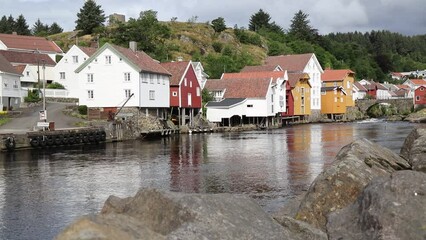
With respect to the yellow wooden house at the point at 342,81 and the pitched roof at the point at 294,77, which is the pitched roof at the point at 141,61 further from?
the yellow wooden house at the point at 342,81

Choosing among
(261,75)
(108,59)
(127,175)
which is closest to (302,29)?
(261,75)

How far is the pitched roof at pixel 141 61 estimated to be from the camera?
6120 cm

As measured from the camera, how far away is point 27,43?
95688mm

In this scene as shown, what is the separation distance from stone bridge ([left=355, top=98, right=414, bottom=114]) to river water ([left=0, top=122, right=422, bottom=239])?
78.6 m

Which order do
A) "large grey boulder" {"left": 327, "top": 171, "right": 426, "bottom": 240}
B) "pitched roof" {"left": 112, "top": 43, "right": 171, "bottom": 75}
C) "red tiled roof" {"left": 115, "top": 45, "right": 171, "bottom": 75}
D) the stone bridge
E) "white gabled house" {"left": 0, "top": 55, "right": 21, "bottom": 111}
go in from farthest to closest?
the stone bridge < "white gabled house" {"left": 0, "top": 55, "right": 21, "bottom": 111} < "red tiled roof" {"left": 115, "top": 45, "right": 171, "bottom": 75} < "pitched roof" {"left": 112, "top": 43, "right": 171, "bottom": 75} < "large grey boulder" {"left": 327, "top": 171, "right": 426, "bottom": 240}

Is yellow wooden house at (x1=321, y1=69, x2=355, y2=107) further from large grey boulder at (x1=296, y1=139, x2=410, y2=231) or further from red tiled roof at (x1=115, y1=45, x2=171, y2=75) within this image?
large grey boulder at (x1=296, y1=139, x2=410, y2=231)

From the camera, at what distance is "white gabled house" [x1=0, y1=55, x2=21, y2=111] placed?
202 ft

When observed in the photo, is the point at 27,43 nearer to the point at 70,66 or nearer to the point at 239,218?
the point at 70,66

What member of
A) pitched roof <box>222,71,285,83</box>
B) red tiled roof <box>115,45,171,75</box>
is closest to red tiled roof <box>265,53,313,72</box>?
pitched roof <box>222,71,285,83</box>

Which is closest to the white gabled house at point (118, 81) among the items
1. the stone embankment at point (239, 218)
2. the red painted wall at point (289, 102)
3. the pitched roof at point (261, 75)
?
the pitched roof at point (261, 75)

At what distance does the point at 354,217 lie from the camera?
720 cm

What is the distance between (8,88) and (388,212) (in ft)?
206

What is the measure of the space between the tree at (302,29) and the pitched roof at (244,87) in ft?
282

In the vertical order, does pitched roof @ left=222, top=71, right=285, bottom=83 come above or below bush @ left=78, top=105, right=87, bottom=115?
above
